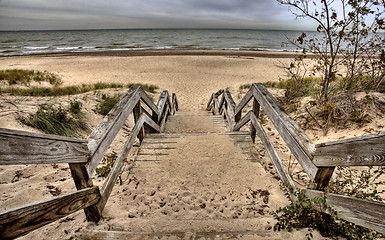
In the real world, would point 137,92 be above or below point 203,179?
above

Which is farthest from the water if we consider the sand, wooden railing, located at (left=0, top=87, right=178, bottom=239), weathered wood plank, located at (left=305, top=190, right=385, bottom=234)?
wooden railing, located at (left=0, top=87, right=178, bottom=239)

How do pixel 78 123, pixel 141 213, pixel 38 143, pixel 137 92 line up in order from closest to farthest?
pixel 38 143 → pixel 141 213 → pixel 137 92 → pixel 78 123

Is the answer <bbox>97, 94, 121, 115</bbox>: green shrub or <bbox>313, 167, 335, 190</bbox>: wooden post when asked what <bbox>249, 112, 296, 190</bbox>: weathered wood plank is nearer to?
<bbox>313, 167, 335, 190</bbox>: wooden post

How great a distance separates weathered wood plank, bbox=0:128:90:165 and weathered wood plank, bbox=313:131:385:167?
1.80 meters

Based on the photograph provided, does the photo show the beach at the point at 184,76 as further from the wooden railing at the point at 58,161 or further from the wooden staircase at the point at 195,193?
the wooden railing at the point at 58,161

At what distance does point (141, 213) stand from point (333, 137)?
12.3ft

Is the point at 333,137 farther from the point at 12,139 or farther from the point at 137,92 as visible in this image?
the point at 12,139

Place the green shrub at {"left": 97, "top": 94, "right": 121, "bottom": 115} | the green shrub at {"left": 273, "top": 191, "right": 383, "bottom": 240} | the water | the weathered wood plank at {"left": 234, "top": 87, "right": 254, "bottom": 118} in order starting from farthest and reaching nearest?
the water → the green shrub at {"left": 97, "top": 94, "right": 121, "bottom": 115} → the weathered wood plank at {"left": 234, "top": 87, "right": 254, "bottom": 118} → the green shrub at {"left": 273, "top": 191, "right": 383, "bottom": 240}

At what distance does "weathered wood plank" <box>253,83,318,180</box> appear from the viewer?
1724 mm

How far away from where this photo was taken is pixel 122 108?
8.11 feet

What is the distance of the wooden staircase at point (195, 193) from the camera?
1.82 metres

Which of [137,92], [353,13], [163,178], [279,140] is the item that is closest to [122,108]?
[137,92]

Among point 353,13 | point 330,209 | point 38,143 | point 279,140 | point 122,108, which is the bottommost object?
point 279,140

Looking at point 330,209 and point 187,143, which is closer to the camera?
point 330,209
